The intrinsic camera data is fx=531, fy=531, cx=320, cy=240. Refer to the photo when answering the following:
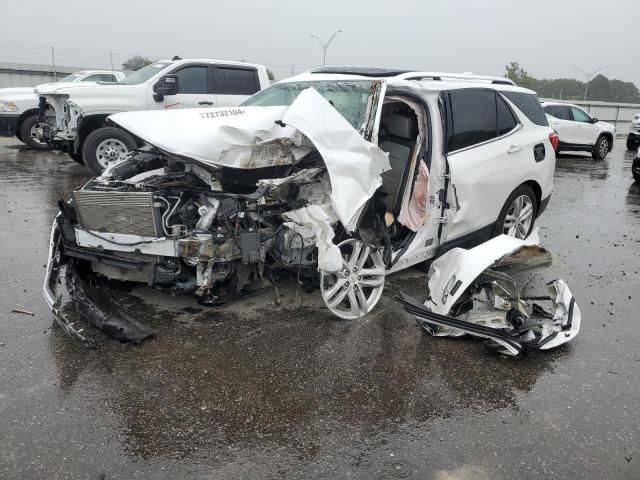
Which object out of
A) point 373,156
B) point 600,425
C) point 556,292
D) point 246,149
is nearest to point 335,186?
point 373,156

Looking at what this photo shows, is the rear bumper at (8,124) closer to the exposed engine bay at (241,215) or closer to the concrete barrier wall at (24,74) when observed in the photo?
the exposed engine bay at (241,215)

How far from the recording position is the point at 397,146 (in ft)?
16.8

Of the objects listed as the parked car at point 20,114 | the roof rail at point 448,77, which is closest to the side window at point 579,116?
the roof rail at point 448,77

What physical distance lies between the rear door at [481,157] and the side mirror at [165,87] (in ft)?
20.7

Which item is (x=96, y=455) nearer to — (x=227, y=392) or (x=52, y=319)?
(x=227, y=392)

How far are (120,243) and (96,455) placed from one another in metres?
1.66

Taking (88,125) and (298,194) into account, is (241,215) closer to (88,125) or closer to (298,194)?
(298,194)

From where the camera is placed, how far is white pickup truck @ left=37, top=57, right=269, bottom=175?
959 cm

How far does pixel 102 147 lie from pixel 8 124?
16.3ft

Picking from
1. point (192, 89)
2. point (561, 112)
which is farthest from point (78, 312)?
point (561, 112)

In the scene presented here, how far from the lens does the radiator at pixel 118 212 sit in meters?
3.81

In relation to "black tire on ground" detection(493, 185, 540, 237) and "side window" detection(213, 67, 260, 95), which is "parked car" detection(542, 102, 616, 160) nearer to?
"side window" detection(213, 67, 260, 95)

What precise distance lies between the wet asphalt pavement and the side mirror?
569 cm

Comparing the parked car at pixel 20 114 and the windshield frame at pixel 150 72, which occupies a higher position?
the windshield frame at pixel 150 72
